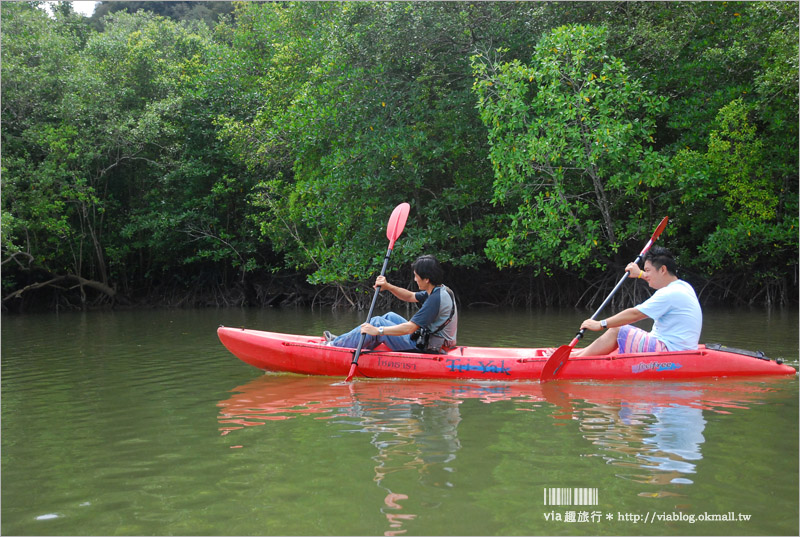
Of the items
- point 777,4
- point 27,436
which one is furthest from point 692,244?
point 27,436

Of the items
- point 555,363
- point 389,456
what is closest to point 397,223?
point 555,363

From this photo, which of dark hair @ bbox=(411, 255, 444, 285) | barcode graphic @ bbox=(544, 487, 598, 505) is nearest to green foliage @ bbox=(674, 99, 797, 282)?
dark hair @ bbox=(411, 255, 444, 285)

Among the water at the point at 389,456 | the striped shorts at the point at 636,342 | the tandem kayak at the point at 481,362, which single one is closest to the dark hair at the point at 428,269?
the tandem kayak at the point at 481,362

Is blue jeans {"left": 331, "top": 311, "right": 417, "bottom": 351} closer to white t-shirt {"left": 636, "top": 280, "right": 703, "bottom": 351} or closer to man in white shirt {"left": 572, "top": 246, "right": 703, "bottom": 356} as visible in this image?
man in white shirt {"left": 572, "top": 246, "right": 703, "bottom": 356}

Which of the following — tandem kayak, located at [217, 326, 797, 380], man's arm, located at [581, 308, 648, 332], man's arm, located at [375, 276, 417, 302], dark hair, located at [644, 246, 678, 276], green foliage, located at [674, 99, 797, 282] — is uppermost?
green foliage, located at [674, 99, 797, 282]

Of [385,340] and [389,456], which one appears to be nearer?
[389,456]

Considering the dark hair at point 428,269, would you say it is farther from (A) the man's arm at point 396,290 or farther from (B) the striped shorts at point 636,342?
(B) the striped shorts at point 636,342

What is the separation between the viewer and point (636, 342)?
5453 millimetres

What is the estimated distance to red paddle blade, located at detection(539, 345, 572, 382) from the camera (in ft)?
17.3

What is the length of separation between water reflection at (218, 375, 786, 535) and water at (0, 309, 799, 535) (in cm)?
2

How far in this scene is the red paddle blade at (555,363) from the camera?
527cm

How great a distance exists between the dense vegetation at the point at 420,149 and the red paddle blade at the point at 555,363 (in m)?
6.17

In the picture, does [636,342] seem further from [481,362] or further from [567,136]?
[567,136]

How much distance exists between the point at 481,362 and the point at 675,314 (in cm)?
150
